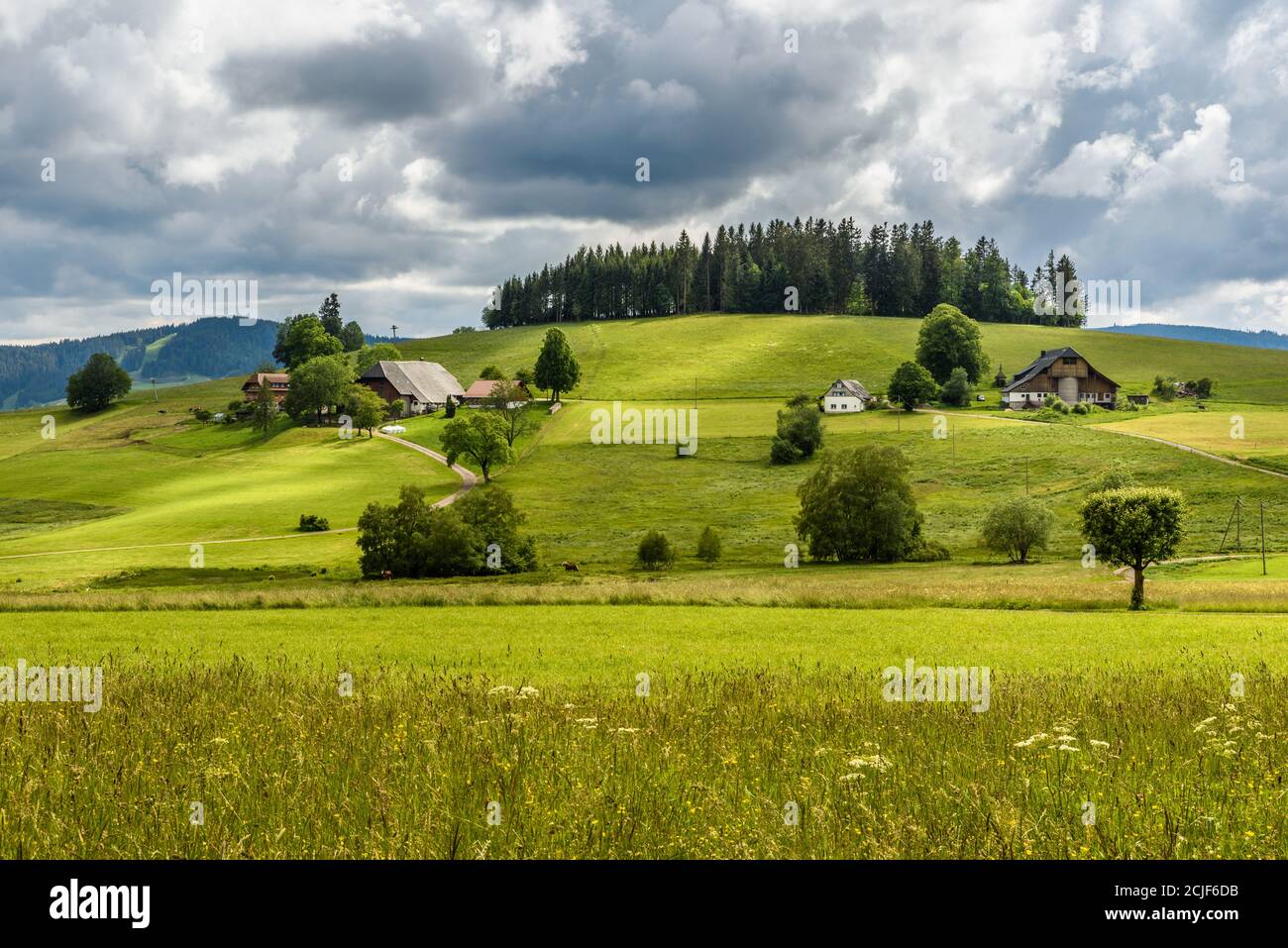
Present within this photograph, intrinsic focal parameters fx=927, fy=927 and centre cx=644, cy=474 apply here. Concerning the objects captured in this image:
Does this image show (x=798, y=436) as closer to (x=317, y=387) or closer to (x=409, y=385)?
(x=317, y=387)

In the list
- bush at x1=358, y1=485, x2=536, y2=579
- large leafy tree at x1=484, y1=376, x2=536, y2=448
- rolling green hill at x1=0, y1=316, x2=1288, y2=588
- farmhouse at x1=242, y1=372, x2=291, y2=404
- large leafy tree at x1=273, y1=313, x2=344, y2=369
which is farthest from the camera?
large leafy tree at x1=273, y1=313, x2=344, y2=369

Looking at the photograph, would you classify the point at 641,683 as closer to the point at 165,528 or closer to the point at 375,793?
the point at 375,793

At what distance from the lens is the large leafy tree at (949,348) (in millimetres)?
153875

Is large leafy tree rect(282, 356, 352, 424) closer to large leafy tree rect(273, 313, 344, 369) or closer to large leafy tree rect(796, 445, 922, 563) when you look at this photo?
large leafy tree rect(273, 313, 344, 369)

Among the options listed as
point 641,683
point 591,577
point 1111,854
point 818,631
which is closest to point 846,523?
point 591,577

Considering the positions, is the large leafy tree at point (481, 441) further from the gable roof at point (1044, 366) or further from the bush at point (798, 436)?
the gable roof at point (1044, 366)

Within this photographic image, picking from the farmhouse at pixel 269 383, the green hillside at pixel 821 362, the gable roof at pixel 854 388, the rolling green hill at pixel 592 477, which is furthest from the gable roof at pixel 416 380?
the gable roof at pixel 854 388

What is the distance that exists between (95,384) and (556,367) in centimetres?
8522

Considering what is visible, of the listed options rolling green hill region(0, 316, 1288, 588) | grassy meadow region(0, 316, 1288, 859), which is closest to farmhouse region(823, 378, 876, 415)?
rolling green hill region(0, 316, 1288, 588)

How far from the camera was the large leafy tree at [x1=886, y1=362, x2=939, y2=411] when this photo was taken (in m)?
135

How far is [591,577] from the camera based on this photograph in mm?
60938

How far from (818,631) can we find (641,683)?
16029 mm

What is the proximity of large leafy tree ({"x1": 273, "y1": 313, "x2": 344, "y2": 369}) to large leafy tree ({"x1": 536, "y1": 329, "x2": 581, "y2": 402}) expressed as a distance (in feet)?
169

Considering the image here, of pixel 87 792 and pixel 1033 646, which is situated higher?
pixel 87 792
